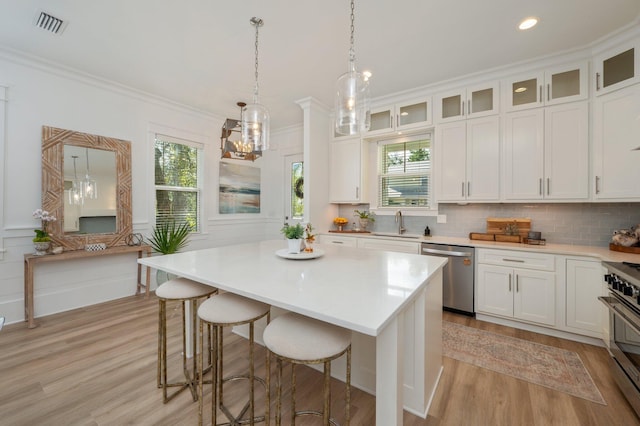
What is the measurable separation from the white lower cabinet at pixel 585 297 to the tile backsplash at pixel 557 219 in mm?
657

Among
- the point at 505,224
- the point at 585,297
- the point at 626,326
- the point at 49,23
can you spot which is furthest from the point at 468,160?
the point at 49,23

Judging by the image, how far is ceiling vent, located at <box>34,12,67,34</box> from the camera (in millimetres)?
2328

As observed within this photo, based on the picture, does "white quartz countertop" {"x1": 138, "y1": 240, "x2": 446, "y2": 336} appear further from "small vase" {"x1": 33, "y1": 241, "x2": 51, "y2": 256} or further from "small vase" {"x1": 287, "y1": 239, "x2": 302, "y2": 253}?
"small vase" {"x1": 33, "y1": 241, "x2": 51, "y2": 256}

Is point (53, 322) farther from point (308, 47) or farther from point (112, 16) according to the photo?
point (308, 47)

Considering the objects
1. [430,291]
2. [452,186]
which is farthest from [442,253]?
[430,291]

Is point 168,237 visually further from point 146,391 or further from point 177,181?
point 146,391

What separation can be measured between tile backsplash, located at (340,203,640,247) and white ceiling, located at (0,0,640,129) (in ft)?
5.47

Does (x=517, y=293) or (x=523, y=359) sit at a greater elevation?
(x=517, y=293)

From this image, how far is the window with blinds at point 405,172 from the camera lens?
13.1ft

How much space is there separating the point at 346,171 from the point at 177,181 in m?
2.73

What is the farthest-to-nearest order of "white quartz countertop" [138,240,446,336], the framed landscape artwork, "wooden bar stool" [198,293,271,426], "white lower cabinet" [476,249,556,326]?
1. the framed landscape artwork
2. "white lower cabinet" [476,249,556,326]
3. "wooden bar stool" [198,293,271,426]
4. "white quartz countertop" [138,240,446,336]

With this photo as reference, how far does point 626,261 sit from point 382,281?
2246 millimetres

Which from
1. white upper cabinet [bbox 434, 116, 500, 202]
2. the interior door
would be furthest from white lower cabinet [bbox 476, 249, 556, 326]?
the interior door

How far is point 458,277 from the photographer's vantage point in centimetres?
319
